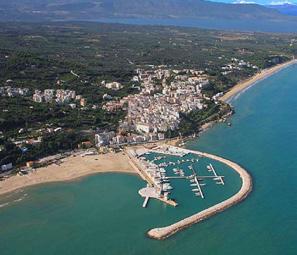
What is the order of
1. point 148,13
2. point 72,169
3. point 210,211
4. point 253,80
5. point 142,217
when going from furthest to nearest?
point 148,13, point 253,80, point 72,169, point 210,211, point 142,217

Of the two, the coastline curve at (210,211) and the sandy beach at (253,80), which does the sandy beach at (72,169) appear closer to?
the coastline curve at (210,211)

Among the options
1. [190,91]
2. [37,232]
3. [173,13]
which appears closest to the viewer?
[37,232]

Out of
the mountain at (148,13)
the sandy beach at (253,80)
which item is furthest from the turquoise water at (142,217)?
the mountain at (148,13)

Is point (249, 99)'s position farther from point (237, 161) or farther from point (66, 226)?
point (66, 226)

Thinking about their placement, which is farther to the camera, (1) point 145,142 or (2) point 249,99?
(2) point 249,99

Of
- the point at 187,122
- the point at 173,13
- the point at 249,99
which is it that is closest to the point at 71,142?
the point at 187,122

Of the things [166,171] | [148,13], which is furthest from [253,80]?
[148,13]

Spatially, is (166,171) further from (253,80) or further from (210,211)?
(253,80)
